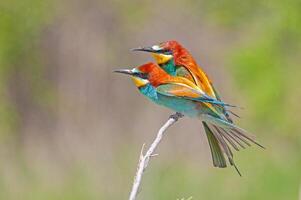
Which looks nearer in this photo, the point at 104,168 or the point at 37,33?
the point at 104,168

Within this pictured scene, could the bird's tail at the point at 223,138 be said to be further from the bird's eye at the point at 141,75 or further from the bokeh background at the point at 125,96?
the bokeh background at the point at 125,96

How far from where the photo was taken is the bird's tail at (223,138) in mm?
1877

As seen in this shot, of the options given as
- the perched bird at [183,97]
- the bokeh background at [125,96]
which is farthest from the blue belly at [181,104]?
the bokeh background at [125,96]

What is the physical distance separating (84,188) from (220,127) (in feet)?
10.1

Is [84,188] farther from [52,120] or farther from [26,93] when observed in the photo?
[26,93]

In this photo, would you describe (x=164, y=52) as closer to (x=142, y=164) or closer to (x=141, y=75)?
(x=141, y=75)

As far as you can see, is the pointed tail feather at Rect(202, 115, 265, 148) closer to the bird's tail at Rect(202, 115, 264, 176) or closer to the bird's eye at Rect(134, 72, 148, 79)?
the bird's tail at Rect(202, 115, 264, 176)

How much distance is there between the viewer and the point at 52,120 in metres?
6.34

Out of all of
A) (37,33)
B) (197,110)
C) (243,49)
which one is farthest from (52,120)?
(197,110)

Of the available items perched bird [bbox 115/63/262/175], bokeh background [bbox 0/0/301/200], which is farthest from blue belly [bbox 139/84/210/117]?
bokeh background [bbox 0/0/301/200]

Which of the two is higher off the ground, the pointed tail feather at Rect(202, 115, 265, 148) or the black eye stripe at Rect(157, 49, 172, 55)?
the black eye stripe at Rect(157, 49, 172, 55)

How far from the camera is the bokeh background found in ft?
16.8

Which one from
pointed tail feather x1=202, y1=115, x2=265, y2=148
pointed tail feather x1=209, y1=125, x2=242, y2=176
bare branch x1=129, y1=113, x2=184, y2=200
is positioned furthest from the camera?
pointed tail feather x1=209, y1=125, x2=242, y2=176

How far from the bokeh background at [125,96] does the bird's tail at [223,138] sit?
250 centimetres
